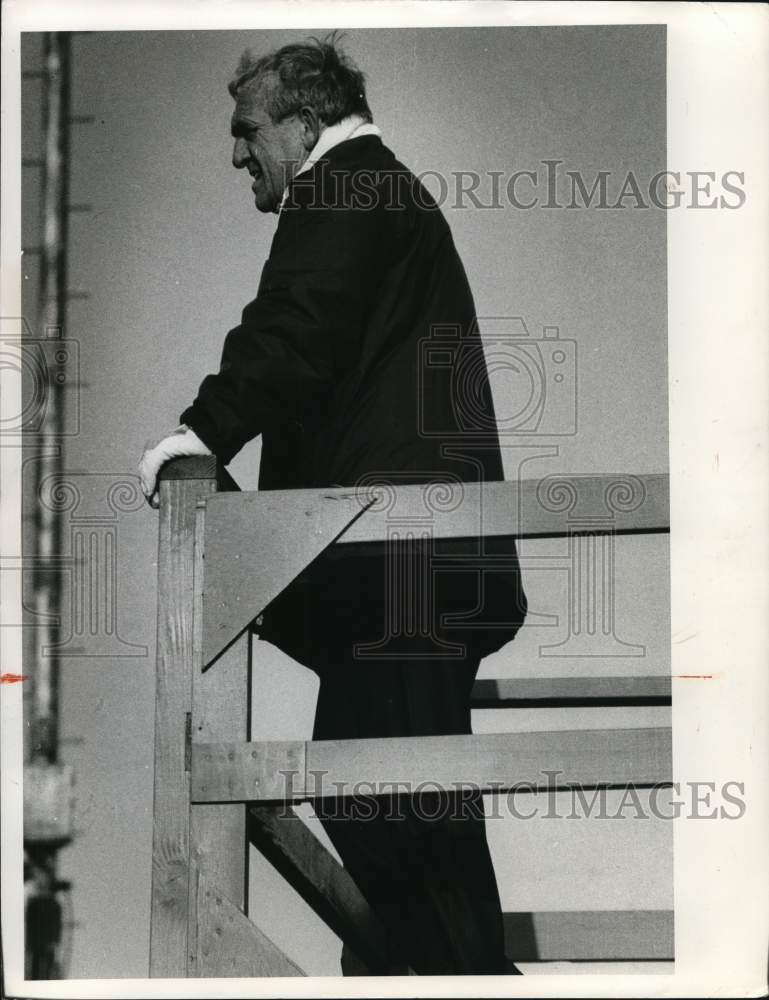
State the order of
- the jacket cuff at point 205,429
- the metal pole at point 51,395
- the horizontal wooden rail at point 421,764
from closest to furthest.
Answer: the horizontal wooden rail at point 421,764
the jacket cuff at point 205,429
the metal pole at point 51,395

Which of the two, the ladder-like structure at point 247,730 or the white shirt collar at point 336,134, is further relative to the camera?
the white shirt collar at point 336,134

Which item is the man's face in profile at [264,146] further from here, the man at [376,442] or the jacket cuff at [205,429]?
the jacket cuff at [205,429]

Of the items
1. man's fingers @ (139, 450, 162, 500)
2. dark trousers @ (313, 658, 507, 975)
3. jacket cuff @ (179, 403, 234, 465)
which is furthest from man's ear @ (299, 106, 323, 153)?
dark trousers @ (313, 658, 507, 975)

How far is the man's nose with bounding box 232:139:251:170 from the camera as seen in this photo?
3619 millimetres

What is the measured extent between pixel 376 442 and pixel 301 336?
26cm

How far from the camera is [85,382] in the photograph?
11.6ft

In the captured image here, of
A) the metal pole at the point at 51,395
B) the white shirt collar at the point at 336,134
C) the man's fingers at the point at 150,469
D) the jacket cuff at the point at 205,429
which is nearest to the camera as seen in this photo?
the man's fingers at the point at 150,469

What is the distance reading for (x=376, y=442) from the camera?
3400 millimetres

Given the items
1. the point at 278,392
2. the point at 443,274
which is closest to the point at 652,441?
the point at 443,274

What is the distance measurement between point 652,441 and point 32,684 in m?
1.35

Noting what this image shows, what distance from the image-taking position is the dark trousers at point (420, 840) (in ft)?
10.8

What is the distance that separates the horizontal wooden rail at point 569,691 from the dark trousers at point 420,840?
9 cm

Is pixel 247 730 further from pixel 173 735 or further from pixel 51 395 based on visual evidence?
pixel 51 395

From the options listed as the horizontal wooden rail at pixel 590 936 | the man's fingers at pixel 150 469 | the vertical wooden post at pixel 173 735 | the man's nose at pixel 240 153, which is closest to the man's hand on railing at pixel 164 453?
the man's fingers at pixel 150 469
